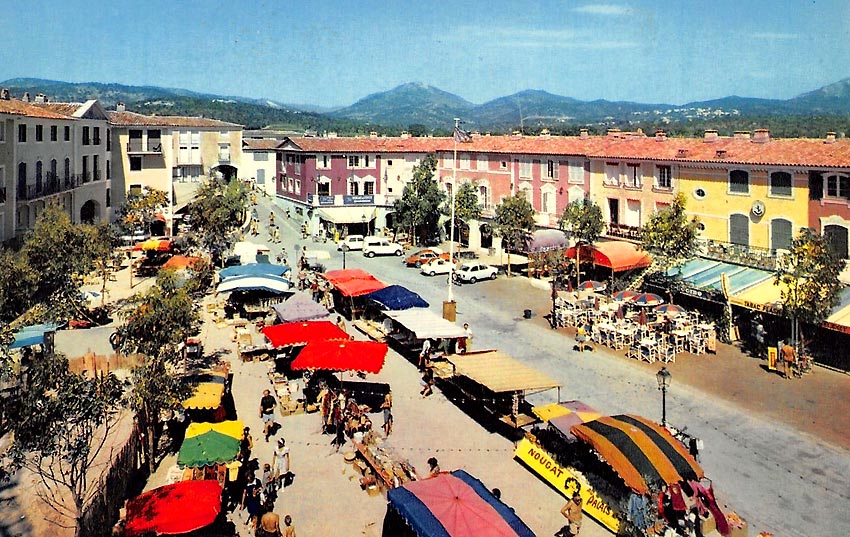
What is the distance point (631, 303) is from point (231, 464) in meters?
19.6

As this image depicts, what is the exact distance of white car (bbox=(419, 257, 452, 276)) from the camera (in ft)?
133

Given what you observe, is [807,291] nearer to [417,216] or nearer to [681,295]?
[681,295]

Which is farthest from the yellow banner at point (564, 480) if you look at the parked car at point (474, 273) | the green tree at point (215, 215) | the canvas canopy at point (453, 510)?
the green tree at point (215, 215)

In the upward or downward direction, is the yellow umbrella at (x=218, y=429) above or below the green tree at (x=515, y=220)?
below

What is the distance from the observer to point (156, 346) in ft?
55.1

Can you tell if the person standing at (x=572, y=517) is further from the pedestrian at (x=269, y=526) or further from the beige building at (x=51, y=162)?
the beige building at (x=51, y=162)

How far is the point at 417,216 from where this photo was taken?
49.9m

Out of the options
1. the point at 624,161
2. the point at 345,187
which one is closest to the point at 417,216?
the point at 345,187

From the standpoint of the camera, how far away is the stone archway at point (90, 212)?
49312mm

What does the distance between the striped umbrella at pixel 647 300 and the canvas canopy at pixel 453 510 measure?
1920cm

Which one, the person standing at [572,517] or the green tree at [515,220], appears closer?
the person standing at [572,517]

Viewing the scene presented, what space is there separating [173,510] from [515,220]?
30973 millimetres

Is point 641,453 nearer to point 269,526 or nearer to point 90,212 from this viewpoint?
point 269,526

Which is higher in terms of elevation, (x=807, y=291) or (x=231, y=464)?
(x=807, y=291)
